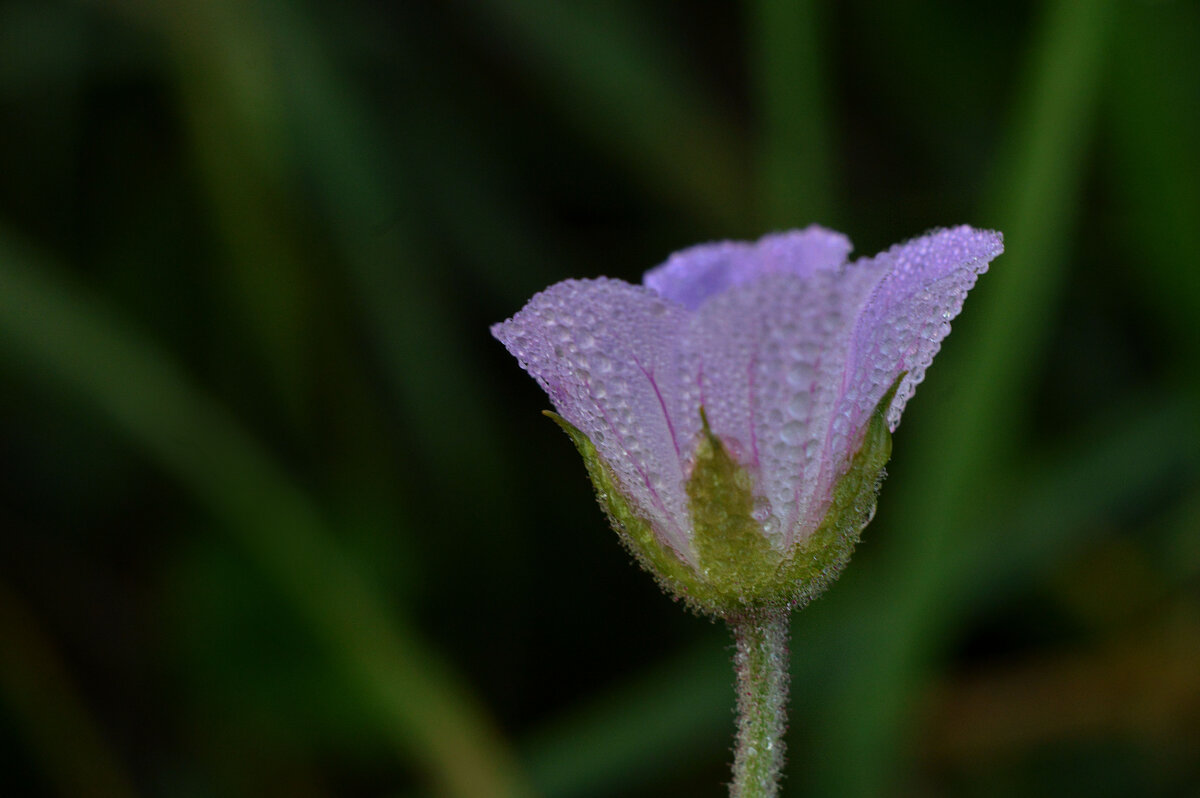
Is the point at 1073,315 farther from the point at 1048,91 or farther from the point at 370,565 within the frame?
the point at 370,565

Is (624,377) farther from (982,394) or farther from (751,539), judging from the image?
(982,394)

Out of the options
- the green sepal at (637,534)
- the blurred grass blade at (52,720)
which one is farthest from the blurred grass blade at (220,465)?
the green sepal at (637,534)

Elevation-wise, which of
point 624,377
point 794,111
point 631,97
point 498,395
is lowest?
point 624,377

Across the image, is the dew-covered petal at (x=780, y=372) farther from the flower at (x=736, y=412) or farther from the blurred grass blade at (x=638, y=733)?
the blurred grass blade at (x=638, y=733)

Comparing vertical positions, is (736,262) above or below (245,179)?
below

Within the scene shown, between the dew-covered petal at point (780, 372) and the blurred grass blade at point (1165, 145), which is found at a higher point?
the blurred grass blade at point (1165, 145)

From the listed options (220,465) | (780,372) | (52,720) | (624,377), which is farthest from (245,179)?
(780,372)

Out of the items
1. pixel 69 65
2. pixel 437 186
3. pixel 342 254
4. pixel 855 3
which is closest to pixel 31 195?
pixel 69 65
